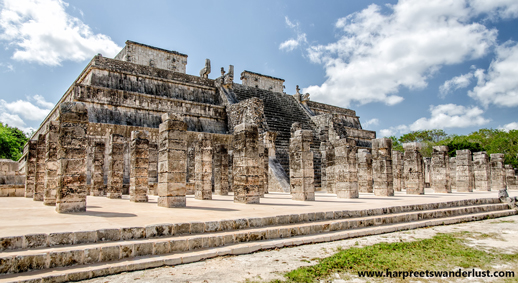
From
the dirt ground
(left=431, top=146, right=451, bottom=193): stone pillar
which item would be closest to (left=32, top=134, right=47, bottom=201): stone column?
the dirt ground

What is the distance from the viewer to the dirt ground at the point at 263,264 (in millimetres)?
3791

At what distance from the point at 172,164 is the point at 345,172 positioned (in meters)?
6.89

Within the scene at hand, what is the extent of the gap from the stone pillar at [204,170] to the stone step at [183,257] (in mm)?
5478

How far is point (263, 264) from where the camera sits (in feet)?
14.4

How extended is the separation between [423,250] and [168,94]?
63.4ft

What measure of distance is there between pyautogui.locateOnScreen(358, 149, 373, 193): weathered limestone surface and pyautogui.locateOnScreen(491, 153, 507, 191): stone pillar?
9.24 meters

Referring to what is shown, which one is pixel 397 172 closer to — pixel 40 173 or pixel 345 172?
pixel 345 172

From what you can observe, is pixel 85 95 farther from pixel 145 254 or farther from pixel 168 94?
pixel 145 254

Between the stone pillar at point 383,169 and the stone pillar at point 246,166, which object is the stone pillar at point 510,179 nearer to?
the stone pillar at point 383,169

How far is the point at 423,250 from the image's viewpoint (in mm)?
5078

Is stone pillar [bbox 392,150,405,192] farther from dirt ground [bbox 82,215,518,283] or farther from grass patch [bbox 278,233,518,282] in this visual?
grass patch [bbox 278,233,518,282]

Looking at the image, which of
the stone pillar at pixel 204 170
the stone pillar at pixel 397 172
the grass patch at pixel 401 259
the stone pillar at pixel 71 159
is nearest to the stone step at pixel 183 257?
the grass patch at pixel 401 259

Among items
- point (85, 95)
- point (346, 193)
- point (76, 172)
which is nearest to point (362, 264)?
point (76, 172)

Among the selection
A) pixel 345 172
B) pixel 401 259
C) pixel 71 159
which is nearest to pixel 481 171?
pixel 345 172
